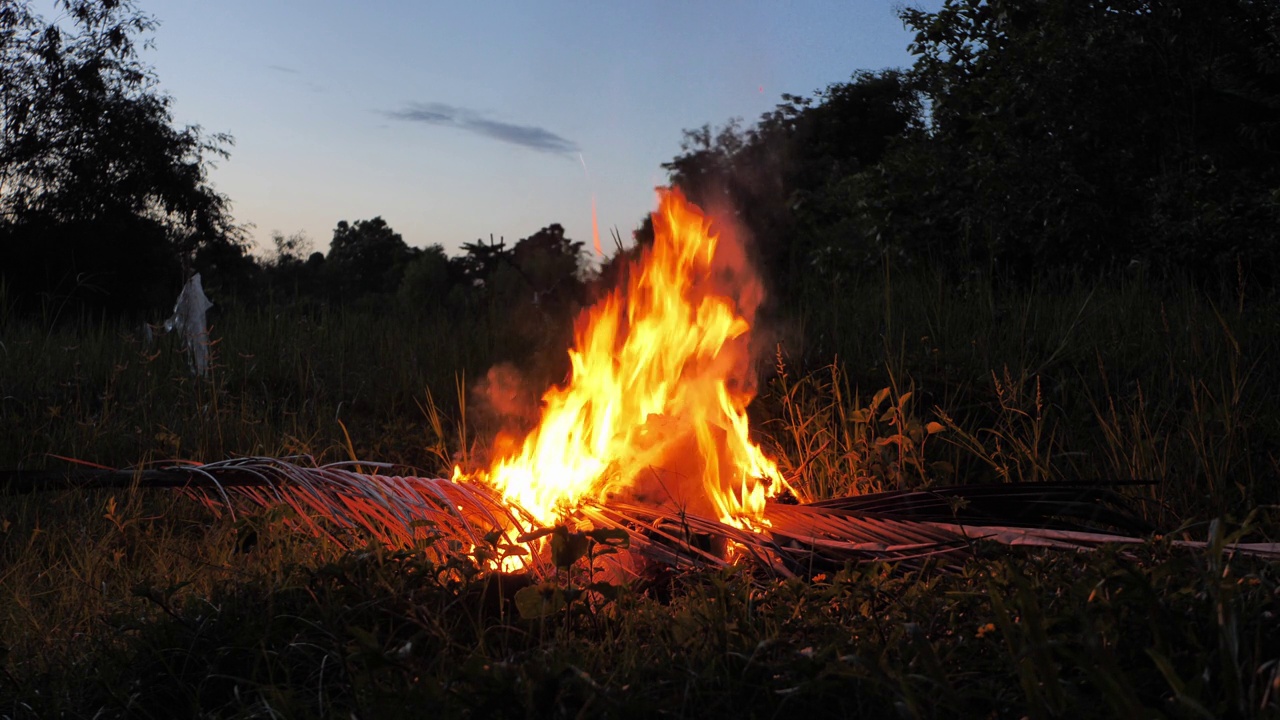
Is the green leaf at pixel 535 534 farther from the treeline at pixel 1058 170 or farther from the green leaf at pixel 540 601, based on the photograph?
the treeline at pixel 1058 170

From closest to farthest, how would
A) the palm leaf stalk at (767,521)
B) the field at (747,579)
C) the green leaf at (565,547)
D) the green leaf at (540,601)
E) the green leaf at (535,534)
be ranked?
the field at (747,579) → the green leaf at (540,601) → the green leaf at (565,547) → the green leaf at (535,534) → the palm leaf stalk at (767,521)

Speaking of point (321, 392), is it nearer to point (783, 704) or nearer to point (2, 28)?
point (783, 704)

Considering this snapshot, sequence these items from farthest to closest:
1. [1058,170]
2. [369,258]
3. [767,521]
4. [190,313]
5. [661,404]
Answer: [369,258]
[1058,170]
[190,313]
[661,404]
[767,521]

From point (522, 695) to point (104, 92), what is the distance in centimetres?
3057

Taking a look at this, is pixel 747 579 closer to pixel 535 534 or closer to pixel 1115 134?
pixel 535 534

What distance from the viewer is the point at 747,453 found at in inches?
128

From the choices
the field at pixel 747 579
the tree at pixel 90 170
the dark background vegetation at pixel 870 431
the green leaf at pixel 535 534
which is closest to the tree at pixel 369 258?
the tree at pixel 90 170

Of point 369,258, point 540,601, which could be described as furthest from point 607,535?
point 369,258

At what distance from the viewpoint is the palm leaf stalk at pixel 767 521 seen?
2.55 meters

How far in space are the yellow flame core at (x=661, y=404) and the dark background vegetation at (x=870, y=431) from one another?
321 mm

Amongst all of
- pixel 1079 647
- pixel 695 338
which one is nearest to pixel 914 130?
pixel 695 338

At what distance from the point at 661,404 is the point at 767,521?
622 mm

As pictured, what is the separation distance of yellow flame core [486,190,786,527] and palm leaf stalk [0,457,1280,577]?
6.3 inches

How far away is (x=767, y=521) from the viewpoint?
2928 mm
